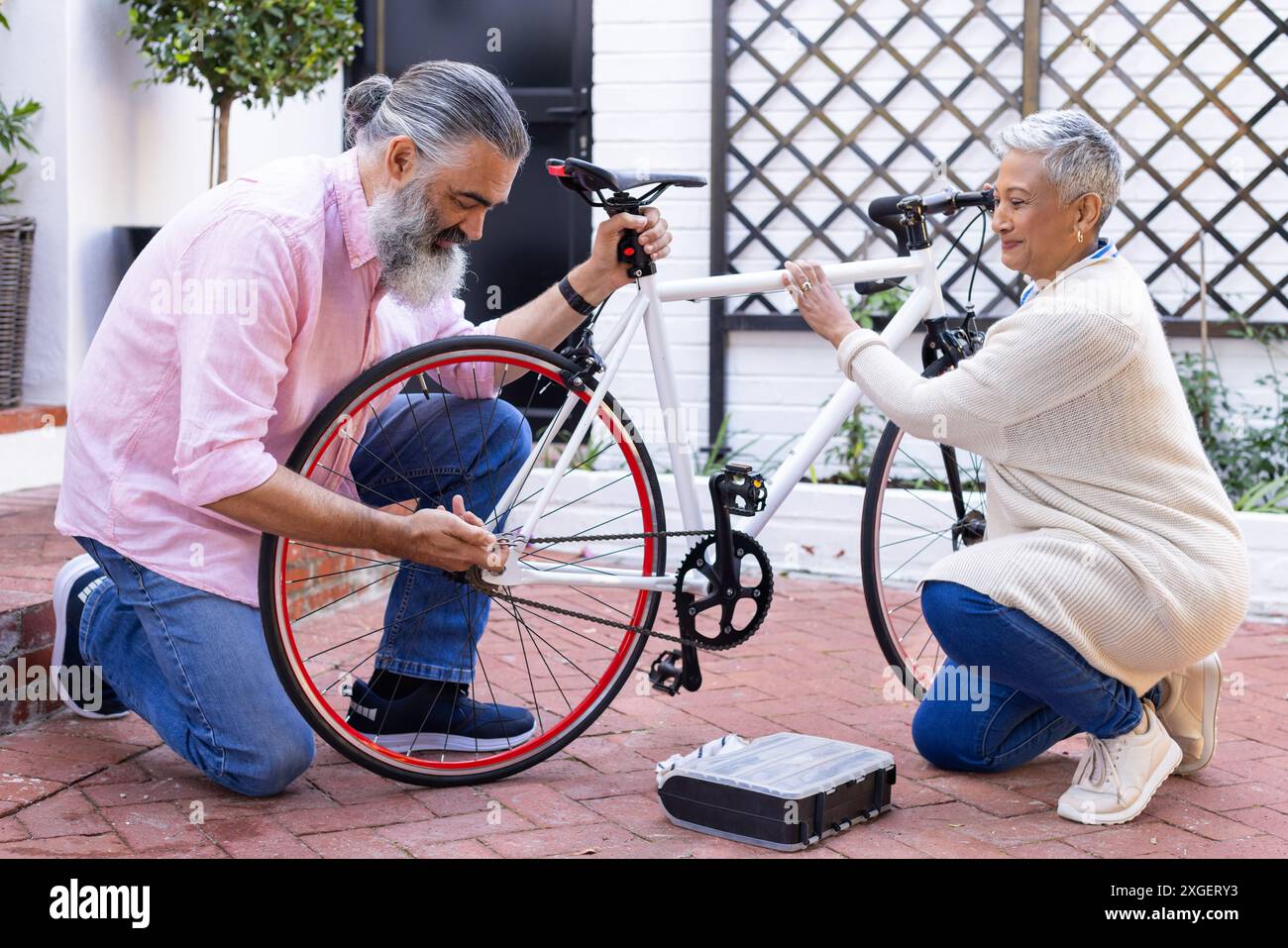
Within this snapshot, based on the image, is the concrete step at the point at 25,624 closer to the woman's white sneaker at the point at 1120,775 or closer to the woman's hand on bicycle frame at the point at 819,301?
the woman's hand on bicycle frame at the point at 819,301

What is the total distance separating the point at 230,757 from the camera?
220cm

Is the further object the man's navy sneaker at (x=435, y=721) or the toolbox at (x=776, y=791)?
the man's navy sneaker at (x=435, y=721)

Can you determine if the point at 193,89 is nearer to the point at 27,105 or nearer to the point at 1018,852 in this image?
the point at 27,105

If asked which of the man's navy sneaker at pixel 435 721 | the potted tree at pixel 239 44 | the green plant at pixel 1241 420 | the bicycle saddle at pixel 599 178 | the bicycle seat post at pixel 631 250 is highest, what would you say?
the potted tree at pixel 239 44

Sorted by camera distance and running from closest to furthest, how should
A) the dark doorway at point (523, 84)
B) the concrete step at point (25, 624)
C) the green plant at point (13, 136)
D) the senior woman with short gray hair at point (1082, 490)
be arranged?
the senior woman with short gray hair at point (1082, 490), the concrete step at point (25, 624), the green plant at point (13, 136), the dark doorway at point (523, 84)

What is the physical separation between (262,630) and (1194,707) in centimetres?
155

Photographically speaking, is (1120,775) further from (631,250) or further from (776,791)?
(631,250)

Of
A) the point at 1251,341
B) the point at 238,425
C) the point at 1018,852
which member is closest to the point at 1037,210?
the point at 1018,852

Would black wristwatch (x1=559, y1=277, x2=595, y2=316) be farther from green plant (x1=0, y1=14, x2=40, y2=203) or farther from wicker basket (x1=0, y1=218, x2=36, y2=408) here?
green plant (x1=0, y1=14, x2=40, y2=203)

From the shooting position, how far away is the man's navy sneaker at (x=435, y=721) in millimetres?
2482

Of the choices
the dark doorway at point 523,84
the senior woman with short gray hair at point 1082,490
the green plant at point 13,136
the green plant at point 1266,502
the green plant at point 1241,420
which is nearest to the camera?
the senior woman with short gray hair at point 1082,490

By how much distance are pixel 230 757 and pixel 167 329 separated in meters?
0.66

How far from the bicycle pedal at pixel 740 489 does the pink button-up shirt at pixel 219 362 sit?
0.64m

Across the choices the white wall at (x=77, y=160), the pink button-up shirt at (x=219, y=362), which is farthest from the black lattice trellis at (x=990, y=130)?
the pink button-up shirt at (x=219, y=362)
